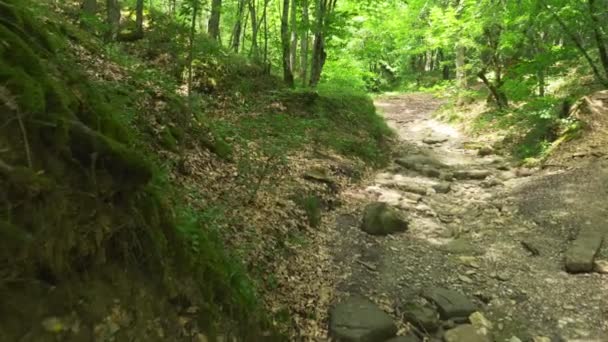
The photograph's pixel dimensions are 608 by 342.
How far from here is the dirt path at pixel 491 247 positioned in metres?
5.41

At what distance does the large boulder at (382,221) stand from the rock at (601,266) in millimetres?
2917

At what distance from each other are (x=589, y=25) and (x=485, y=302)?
8499 mm

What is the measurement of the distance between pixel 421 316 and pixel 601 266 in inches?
123

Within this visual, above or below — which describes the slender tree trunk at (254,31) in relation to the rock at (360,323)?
above

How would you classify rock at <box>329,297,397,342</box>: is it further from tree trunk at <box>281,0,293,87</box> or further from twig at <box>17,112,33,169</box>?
tree trunk at <box>281,0,293,87</box>

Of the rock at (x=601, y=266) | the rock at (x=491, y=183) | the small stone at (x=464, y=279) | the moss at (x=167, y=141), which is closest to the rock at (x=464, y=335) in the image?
the small stone at (x=464, y=279)

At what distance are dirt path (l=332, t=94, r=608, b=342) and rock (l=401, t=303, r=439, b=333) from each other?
0.08 metres

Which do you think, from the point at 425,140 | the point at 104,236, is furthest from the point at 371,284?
the point at 425,140

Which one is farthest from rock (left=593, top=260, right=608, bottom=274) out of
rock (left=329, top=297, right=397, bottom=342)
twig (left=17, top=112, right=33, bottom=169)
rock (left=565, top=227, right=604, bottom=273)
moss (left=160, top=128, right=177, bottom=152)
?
twig (left=17, top=112, right=33, bottom=169)

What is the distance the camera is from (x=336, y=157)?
10.2 metres

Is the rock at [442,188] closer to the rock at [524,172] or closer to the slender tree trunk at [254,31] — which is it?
the rock at [524,172]

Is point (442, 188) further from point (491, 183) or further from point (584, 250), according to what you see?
point (584, 250)

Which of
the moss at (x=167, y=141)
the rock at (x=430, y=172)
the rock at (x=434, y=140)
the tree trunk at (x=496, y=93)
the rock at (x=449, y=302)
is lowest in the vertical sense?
the rock at (x=449, y=302)

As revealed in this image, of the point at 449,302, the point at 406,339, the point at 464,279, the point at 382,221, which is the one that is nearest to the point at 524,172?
the point at 382,221
